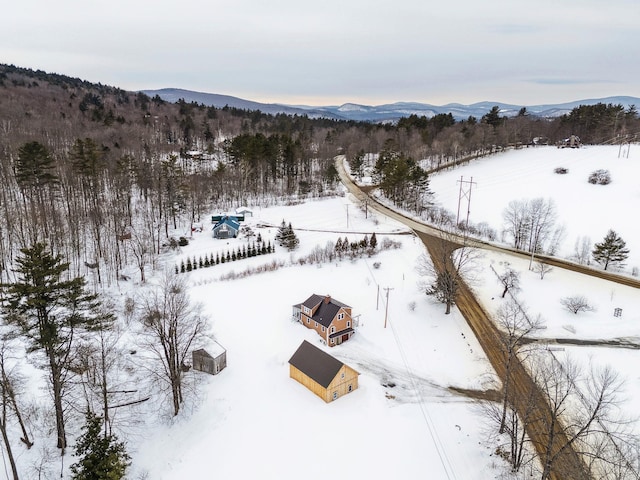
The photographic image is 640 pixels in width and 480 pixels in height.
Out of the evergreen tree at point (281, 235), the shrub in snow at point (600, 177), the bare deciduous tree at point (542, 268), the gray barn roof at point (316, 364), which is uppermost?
the shrub in snow at point (600, 177)

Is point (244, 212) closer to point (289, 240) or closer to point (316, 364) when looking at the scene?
point (289, 240)

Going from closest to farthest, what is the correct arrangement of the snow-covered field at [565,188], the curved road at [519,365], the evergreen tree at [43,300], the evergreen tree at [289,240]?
1. the evergreen tree at [43,300]
2. the curved road at [519,365]
3. the evergreen tree at [289,240]
4. the snow-covered field at [565,188]

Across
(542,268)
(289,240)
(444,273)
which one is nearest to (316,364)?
(444,273)

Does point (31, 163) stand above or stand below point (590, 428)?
above

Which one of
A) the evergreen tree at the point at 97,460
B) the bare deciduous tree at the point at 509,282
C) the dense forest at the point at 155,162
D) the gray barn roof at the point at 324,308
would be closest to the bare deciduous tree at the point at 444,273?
the bare deciduous tree at the point at 509,282

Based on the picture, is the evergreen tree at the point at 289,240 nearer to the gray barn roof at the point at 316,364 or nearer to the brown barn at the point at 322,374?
the gray barn roof at the point at 316,364

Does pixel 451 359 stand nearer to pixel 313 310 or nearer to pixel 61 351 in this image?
pixel 313 310

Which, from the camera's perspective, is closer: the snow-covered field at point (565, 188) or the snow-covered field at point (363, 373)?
the snow-covered field at point (363, 373)
